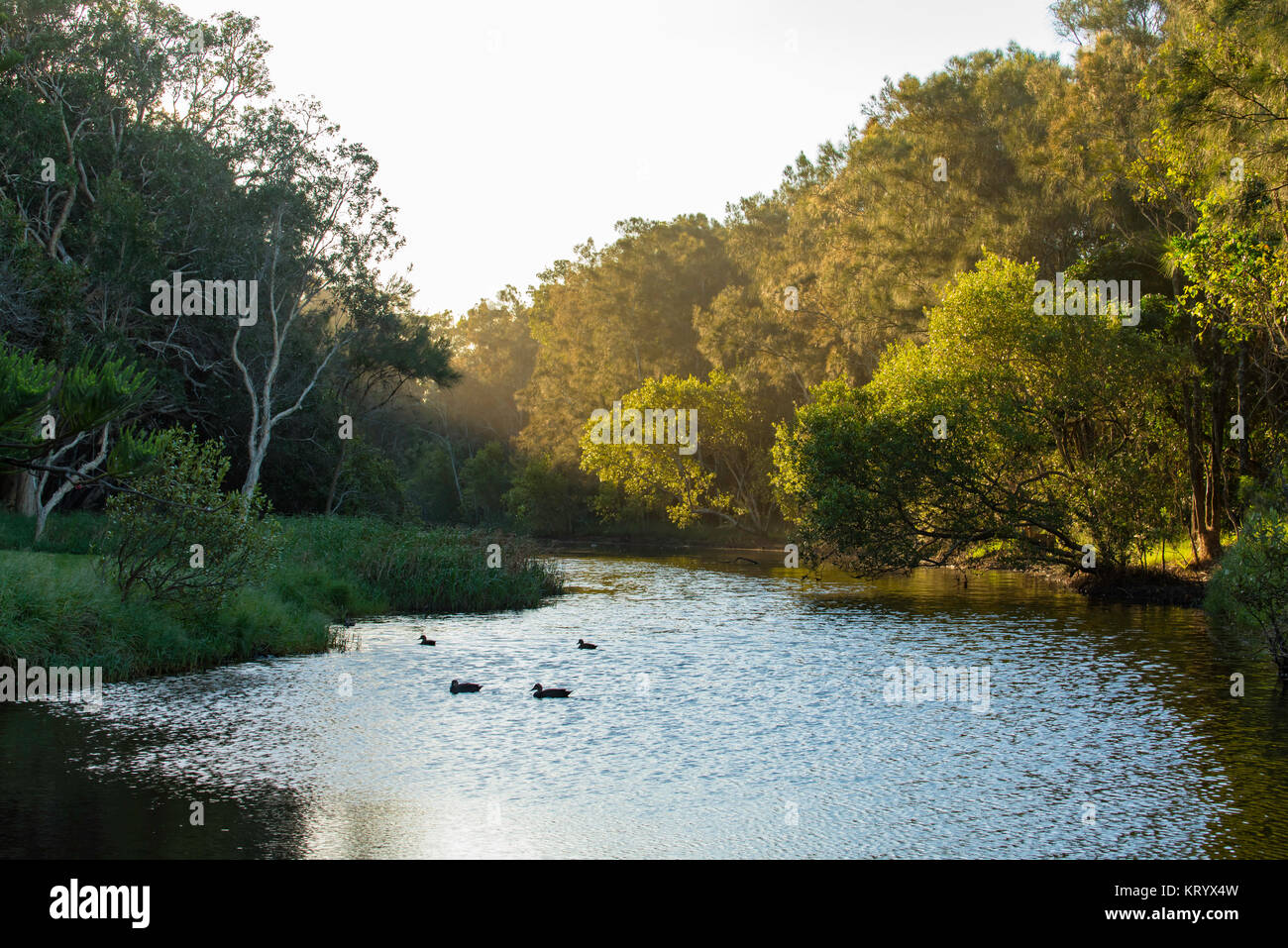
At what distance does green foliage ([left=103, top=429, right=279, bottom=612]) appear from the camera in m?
23.3

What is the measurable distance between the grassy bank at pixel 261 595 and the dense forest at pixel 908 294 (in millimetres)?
2366

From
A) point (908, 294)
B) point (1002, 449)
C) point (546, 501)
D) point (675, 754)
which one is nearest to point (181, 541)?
point (675, 754)

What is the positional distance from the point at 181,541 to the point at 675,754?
42.1 feet

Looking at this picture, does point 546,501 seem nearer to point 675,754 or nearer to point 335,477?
point 335,477

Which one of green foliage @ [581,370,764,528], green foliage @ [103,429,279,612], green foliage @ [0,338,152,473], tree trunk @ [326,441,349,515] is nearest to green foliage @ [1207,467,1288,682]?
green foliage @ [0,338,152,473]

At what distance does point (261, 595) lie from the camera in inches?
1080

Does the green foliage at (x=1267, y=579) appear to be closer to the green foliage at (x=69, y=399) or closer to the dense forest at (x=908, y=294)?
the dense forest at (x=908, y=294)

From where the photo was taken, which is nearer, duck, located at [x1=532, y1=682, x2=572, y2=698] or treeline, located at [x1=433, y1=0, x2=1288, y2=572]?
duck, located at [x1=532, y1=682, x2=572, y2=698]

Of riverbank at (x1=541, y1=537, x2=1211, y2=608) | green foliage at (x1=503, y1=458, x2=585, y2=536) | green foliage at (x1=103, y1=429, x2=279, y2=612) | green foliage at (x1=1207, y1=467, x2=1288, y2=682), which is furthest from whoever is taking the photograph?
green foliage at (x1=503, y1=458, x2=585, y2=536)

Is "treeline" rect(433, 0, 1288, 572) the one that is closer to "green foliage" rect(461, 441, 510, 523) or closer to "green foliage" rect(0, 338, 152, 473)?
"green foliage" rect(0, 338, 152, 473)

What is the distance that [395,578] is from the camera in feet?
116

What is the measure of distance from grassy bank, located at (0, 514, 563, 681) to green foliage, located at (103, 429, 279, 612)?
0.52m
